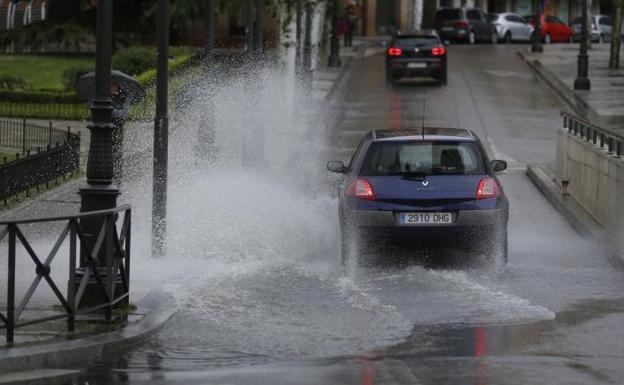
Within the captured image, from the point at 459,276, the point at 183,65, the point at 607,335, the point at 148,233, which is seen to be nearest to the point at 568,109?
the point at 183,65

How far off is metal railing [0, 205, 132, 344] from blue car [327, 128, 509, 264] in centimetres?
381

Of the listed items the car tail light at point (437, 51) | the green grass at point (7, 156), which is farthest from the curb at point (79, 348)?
the car tail light at point (437, 51)

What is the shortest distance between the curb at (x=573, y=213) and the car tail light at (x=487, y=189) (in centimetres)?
179

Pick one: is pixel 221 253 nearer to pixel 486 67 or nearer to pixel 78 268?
pixel 78 268

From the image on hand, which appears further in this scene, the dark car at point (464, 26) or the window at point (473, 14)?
the window at point (473, 14)

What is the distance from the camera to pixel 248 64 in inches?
1326

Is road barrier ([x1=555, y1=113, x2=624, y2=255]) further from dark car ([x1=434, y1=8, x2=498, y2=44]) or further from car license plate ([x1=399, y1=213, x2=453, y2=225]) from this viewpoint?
dark car ([x1=434, y1=8, x2=498, y2=44])

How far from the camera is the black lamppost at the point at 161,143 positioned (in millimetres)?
17328

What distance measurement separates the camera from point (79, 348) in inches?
447

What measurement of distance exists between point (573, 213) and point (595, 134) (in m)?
1.19

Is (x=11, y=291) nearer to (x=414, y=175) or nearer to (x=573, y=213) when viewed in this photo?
(x=414, y=175)

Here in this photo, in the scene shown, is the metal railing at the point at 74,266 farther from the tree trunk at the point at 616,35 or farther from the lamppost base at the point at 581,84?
the tree trunk at the point at 616,35

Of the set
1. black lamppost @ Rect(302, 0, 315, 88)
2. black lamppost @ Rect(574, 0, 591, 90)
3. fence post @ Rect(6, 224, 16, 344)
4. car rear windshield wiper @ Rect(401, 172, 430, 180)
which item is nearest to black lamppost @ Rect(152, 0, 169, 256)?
car rear windshield wiper @ Rect(401, 172, 430, 180)

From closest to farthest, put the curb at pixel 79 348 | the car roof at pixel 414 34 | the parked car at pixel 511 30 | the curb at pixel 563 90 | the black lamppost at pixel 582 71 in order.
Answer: the curb at pixel 79 348 → the curb at pixel 563 90 → the black lamppost at pixel 582 71 → the car roof at pixel 414 34 → the parked car at pixel 511 30
